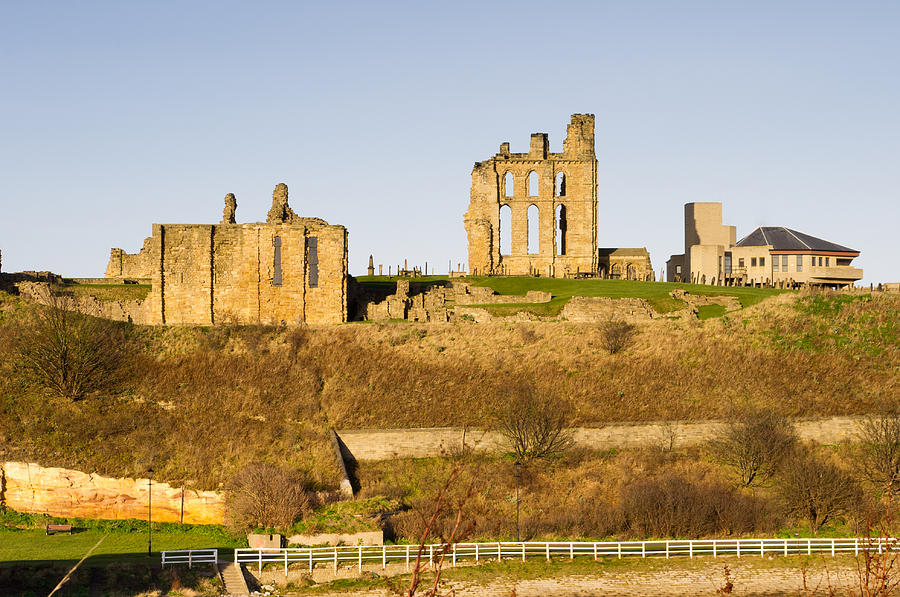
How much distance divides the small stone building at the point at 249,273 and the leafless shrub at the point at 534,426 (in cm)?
1382

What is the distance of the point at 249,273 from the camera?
49.6 metres

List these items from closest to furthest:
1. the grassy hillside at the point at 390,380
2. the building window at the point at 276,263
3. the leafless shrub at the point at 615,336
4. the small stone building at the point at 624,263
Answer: the grassy hillside at the point at 390,380 < the leafless shrub at the point at 615,336 < the building window at the point at 276,263 < the small stone building at the point at 624,263

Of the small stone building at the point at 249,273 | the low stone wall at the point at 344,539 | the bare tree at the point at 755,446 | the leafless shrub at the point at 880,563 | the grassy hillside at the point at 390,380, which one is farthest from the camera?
the small stone building at the point at 249,273

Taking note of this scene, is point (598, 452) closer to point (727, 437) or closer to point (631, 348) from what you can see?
point (727, 437)

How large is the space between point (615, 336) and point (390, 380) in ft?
36.4

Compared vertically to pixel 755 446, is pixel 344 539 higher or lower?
lower

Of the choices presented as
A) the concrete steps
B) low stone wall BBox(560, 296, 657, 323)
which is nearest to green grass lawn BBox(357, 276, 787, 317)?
low stone wall BBox(560, 296, 657, 323)

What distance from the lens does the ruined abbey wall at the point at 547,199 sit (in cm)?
7150

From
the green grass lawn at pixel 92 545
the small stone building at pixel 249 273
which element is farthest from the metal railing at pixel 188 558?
the small stone building at pixel 249 273

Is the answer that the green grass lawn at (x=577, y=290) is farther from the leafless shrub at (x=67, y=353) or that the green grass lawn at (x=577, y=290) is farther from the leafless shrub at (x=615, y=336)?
the leafless shrub at (x=67, y=353)

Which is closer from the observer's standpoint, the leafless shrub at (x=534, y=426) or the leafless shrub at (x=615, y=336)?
the leafless shrub at (x=534, y=426)

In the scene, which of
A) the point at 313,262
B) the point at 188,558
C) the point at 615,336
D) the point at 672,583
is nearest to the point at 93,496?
the point at 188,558

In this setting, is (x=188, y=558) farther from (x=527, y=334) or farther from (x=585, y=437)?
(x=527, y=334)

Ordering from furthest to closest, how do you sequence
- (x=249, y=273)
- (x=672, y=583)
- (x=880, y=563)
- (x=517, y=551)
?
(x=249, y=273) < (x=517, y=551) < (x=672, y=583) < (x=880, y=563)
